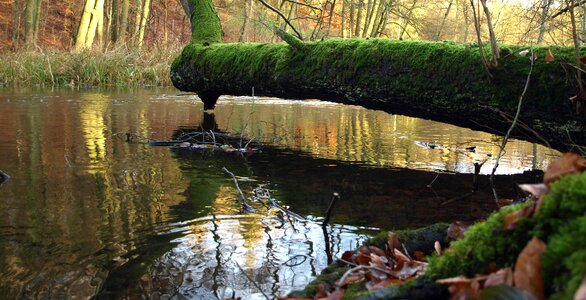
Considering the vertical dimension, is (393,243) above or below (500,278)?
below

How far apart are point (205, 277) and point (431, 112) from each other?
3708 mm

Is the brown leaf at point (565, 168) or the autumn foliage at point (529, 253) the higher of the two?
the brown leaf at point (565, 168)

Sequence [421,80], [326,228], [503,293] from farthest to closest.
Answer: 1. [421,80]
2. [326,228]
3. [503,293]

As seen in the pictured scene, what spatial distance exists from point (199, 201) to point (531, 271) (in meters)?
3.27

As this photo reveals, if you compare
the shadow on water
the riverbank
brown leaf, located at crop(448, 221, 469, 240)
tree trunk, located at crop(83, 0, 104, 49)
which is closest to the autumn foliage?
brown leaf, located at crop(448, 221, 469, 240)

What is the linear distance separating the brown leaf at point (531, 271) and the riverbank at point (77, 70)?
691 inches

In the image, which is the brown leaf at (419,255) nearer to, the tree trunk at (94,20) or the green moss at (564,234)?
the green moss at (564,234)

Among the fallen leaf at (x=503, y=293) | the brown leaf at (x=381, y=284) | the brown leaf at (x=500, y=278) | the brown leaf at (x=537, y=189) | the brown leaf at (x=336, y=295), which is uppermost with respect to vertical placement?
the brown leaf at (x=537, y=189)

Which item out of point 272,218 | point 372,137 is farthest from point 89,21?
point 272,218

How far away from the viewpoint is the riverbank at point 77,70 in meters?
17.3

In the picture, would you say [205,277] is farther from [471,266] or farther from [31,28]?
[31,28]

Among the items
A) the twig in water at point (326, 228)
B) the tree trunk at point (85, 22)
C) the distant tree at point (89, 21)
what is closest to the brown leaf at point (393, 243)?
the twig in water at point (326, 228)

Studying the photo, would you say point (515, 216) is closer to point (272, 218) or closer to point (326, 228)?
point (326, 228)

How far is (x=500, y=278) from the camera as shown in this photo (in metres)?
1.28
